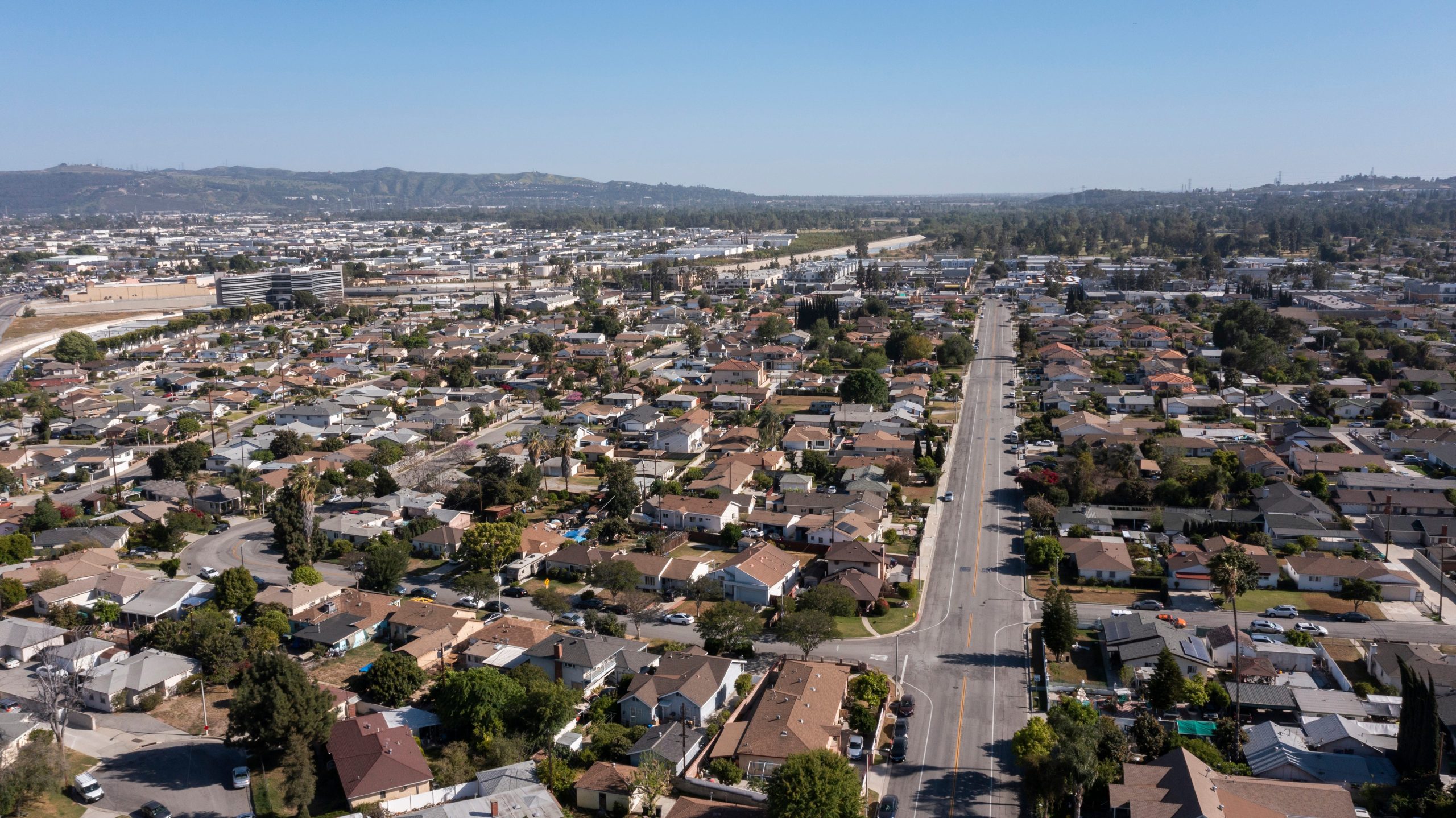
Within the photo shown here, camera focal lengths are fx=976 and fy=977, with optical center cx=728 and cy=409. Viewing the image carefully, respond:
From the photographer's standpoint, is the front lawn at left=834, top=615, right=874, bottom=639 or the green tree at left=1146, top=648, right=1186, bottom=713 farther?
the front lawn at left=834, top=615, right=874, bottom=639

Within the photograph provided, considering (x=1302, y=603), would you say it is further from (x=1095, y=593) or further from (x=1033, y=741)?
(x=1033, y=741)

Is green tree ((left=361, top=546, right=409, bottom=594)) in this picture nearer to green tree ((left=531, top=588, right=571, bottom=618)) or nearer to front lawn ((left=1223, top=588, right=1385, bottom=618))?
green tree ((left=531, top=588, right=571, bottom=618))

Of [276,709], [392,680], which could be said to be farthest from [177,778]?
[392,680]

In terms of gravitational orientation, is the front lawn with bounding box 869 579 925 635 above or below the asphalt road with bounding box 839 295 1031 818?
below

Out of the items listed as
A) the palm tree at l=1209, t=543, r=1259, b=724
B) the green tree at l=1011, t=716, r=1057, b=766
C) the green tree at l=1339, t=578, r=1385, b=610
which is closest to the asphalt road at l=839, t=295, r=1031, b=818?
the green tree at l=1011, t=716, r=1057, b=766

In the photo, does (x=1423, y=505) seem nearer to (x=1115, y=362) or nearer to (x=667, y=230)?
(x=1115, y=362)

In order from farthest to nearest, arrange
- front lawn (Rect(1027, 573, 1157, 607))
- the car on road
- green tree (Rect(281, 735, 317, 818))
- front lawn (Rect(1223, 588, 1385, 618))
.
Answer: front lawn (Rect(1027, 573, 1157, 607)) < front lawn (Rect(1223, 588, 1385, 618)) < the car on road < green tree (Rect(281, 735, 317, 818))
